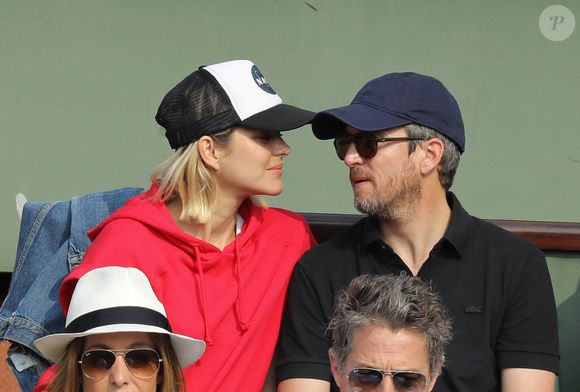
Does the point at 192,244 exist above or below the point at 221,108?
below

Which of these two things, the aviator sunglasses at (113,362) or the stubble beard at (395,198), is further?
the stubble beard at (395,198)

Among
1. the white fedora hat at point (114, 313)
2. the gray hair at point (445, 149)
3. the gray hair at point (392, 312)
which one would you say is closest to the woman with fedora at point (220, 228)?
the white fedora hat at point (114, 313)

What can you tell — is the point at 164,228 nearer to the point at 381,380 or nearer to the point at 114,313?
the point at 114,313

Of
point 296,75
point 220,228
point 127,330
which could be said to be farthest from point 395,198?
point 296,75

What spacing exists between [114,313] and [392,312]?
0.70 meters

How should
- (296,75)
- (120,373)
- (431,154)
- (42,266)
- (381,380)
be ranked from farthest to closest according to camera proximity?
(296,75)
(42,266)
(431,154)
(120,373)
(381,380)

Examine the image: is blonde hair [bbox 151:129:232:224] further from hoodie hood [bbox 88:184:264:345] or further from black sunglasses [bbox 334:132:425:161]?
black sunglasses [bbox 334:132:425:161]

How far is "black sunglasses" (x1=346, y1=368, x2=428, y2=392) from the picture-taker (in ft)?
8.16

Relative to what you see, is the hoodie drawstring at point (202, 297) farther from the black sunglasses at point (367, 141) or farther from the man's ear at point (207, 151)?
the black sunglasses at point (367, 141)

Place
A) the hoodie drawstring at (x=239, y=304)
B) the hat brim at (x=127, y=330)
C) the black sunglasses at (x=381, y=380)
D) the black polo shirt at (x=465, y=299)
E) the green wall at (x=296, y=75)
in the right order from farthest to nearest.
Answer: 1. the green wall at (x=296, y=75)
2. the hoodie drawstring at (x=239, y=304)
3. the black polo shirt at (x=465, y=299)
4. the hat brim at (x=127, y=330)
5. the black sunglasses at (x=381, y=380)

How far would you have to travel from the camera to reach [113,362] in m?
2.62

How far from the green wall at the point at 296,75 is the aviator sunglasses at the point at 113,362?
5.27 ft

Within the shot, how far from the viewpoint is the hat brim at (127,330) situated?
2613 millimetres

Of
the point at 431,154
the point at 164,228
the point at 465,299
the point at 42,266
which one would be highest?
the point at 431,154
